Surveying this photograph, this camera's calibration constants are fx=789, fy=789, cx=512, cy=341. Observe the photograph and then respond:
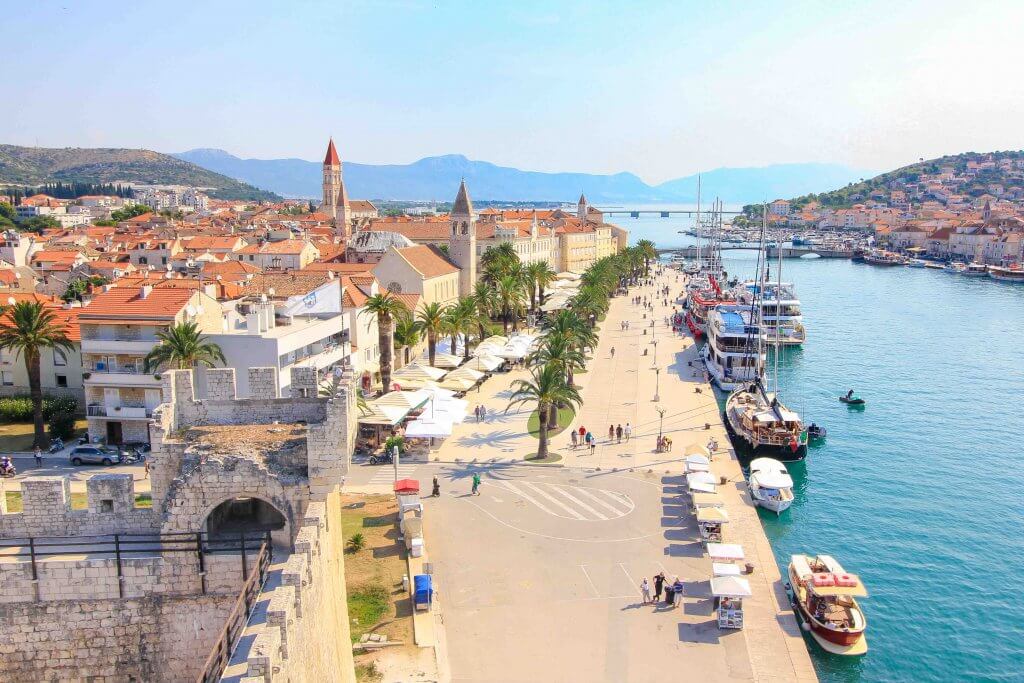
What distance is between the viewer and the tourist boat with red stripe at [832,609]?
23.8 metres

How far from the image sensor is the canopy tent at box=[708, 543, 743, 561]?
2628cm

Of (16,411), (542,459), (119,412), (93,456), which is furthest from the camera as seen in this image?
(16,411)

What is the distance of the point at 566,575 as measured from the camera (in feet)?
84.7

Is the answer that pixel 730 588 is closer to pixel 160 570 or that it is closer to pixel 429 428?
pixel 160 570

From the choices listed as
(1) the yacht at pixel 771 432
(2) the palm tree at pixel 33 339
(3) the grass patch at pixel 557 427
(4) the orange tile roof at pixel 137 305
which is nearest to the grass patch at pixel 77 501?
(2) the palm tree at pixel 33 339

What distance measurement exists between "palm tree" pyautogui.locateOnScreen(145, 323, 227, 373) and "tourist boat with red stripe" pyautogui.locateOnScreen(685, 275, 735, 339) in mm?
53803

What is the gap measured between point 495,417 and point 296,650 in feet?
114

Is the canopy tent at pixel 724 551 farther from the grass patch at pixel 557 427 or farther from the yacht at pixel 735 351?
the yacht at pixel 735 351

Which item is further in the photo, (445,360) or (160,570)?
(445,360)

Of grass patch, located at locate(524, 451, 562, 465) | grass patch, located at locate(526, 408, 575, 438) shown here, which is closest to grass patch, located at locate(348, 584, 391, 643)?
grass patch, located at locate(524, 451, 562, 465)

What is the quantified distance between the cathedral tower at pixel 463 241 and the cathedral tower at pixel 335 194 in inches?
2157

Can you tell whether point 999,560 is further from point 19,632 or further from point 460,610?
point 19,632

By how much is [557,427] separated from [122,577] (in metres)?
31.8

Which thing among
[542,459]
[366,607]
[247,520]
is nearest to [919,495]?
[542,459]
